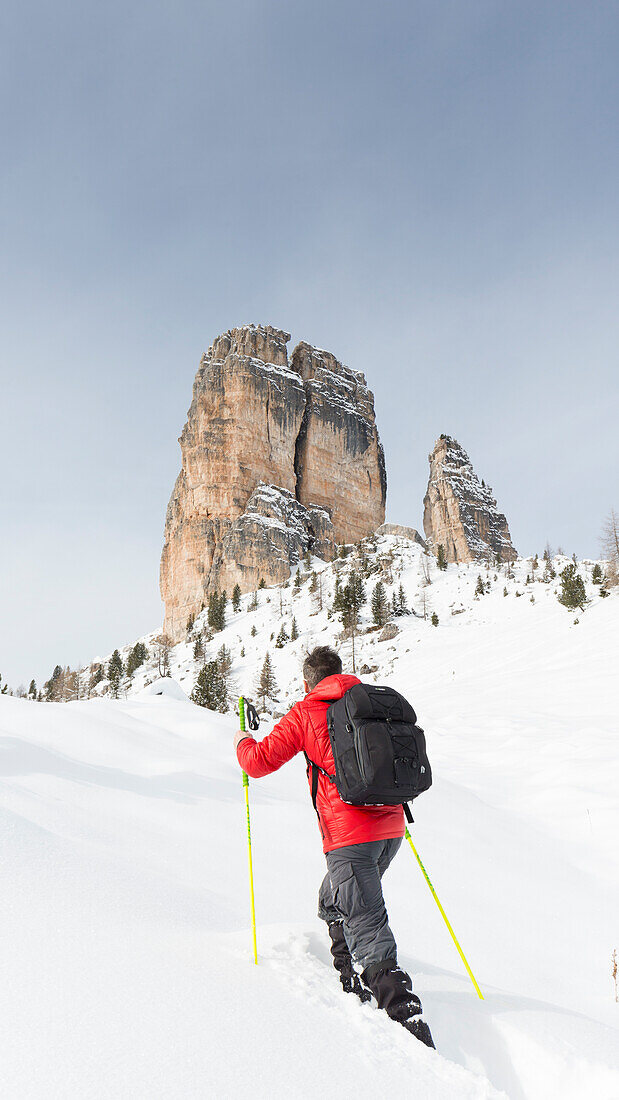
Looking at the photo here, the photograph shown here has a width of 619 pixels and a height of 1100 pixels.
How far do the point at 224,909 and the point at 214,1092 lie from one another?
1.71 meters

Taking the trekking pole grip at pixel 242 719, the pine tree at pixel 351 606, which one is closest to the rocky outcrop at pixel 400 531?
the pine tree at pixel 351 606

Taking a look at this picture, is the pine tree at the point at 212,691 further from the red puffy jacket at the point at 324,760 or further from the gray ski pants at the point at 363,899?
the gray ski pants at the point at 363,899

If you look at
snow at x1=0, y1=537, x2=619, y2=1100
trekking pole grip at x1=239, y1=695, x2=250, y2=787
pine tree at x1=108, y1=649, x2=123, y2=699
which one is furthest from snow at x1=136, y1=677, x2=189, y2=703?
pine tree at x1=108, y1=649, x2=123, y2=699

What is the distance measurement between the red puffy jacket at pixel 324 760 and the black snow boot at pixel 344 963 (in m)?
0.42

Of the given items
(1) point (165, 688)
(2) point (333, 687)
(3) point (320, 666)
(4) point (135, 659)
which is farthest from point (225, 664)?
(2) point (333, 687)

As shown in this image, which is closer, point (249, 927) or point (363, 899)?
point (363, 899)

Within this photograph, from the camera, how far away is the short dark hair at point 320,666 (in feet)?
9.55

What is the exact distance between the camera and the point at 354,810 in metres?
2.54

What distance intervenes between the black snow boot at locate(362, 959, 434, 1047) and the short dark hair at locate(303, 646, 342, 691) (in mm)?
1198

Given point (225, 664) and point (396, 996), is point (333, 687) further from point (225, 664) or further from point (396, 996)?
point (225, 664)

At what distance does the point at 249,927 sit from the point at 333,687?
1.36m

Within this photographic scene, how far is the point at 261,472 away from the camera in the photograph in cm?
8300

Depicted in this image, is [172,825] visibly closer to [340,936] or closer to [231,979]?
[340,936]

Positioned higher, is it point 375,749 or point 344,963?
point 375,749
